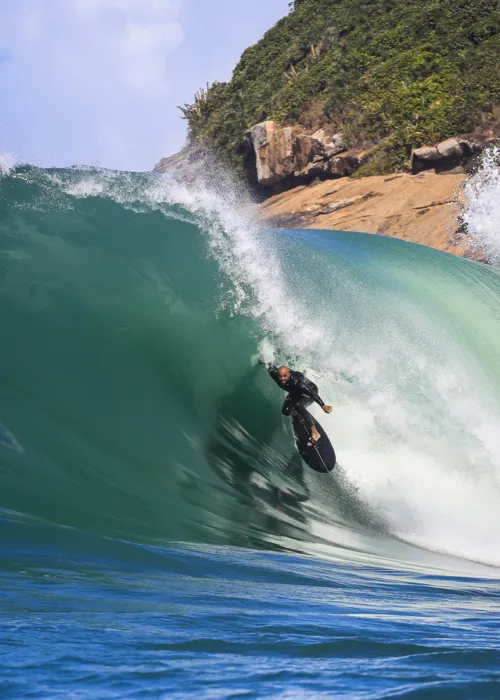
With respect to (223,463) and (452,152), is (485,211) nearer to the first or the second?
(452,152)

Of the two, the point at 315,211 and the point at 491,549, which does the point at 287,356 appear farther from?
the point at 315,211

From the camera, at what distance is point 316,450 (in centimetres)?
757

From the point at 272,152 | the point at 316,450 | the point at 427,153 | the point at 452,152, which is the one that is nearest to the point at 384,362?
the point at 316,450

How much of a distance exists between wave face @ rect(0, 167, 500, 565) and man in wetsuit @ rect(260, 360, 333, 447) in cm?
50

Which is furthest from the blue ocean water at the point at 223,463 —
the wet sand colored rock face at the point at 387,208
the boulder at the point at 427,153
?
the boulder at the point at 427,153

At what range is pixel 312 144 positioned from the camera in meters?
28.0

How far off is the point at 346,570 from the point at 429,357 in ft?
14.7

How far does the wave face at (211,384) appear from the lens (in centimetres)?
611

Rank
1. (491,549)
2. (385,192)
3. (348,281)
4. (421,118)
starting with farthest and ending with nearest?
(421,118), (385,192), (348,281), (491,549)

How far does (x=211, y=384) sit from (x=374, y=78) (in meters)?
23.5

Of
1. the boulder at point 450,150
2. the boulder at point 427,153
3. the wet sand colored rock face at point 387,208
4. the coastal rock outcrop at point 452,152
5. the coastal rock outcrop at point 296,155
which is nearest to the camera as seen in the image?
the wet sand colored rock face at point 387,208

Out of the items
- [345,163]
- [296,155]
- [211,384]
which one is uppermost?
[296,155]

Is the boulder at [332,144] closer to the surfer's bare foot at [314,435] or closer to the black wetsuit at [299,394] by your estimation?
the black wetsuit at [299,394]

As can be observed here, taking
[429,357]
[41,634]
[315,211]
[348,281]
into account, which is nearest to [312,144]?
[315,211]
